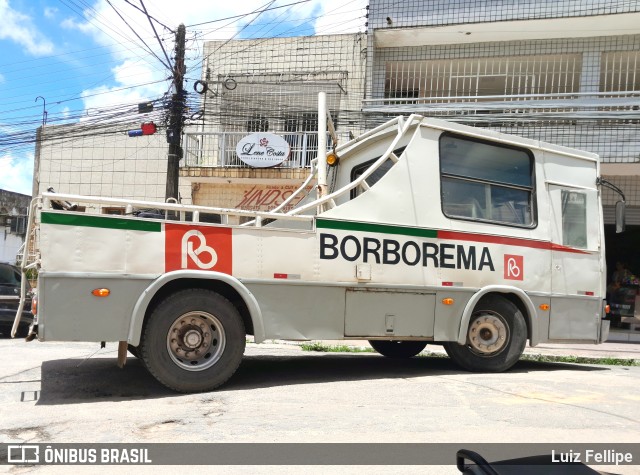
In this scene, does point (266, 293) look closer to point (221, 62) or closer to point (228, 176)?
point (228, 176)

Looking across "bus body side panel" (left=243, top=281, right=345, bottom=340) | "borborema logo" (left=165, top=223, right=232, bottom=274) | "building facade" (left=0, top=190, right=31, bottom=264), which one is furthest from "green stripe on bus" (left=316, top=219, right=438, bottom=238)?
"building facade" (left=0, top=190, right=31, bottom=264)

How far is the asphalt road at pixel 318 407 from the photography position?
439 centimetres

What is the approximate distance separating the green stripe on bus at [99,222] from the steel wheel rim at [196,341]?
0.86 meters

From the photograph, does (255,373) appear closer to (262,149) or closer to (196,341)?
(196,341)

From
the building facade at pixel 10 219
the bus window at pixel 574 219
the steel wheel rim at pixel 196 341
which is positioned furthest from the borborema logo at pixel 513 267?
the building facade at pixel 10 219

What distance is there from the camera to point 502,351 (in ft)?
23.9

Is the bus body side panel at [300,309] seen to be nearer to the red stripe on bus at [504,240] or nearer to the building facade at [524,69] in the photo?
the red stripe on bus at [504,240]

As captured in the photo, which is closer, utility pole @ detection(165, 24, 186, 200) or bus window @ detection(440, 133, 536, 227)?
bus window @ detection(440, 133, 536, 227)

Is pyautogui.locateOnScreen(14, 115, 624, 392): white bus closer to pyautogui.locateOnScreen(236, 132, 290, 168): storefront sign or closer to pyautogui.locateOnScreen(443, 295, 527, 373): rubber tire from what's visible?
pyautogui.locateOnScreen(443, 295, 527, 373): rubber tire

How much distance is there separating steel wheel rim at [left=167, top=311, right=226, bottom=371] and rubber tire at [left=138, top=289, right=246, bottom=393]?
4cm

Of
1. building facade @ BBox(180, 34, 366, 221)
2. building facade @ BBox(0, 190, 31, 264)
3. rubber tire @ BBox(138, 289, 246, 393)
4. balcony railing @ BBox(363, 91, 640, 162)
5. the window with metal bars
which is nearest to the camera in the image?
rubber tire @ BBox(138, 289, 246, 393)

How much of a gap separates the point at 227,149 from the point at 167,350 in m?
12.3

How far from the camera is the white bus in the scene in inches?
209

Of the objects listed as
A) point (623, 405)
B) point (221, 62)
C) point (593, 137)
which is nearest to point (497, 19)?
point (593, 137)
